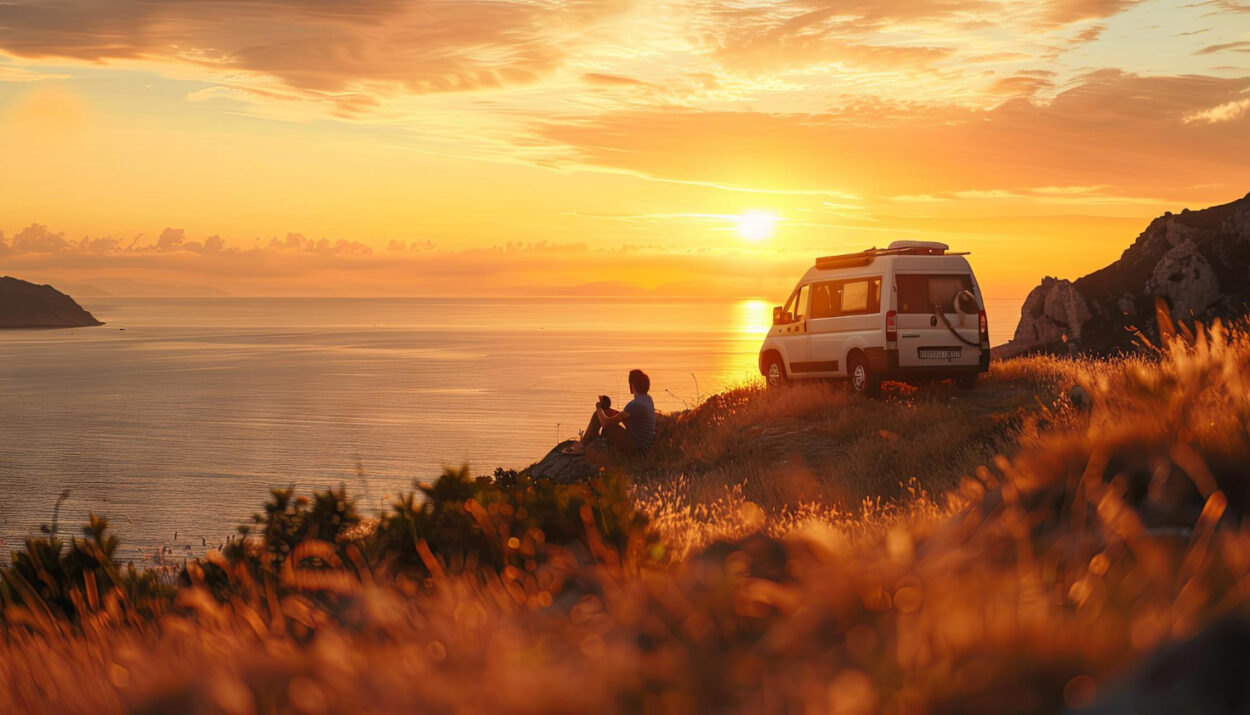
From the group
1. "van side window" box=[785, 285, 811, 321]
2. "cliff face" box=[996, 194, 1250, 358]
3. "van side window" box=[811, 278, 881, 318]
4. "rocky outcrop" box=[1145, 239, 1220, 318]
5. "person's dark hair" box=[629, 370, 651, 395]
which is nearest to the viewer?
"person's dark hair" box=[629, 370, 651, 395]

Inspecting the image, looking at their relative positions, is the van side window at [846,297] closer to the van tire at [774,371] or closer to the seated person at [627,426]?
the van tire at [774,371]

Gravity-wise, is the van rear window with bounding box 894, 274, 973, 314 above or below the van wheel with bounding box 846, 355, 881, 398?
above

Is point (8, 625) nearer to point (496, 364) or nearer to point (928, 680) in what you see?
point (928, 680)

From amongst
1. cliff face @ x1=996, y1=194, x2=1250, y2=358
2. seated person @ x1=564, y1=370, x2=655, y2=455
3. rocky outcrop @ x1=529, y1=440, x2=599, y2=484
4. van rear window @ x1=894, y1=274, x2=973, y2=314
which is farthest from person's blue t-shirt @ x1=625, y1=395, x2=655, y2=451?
→ cliff face @ x1=996, y1=194, x2=1250, y2=358

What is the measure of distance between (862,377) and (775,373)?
314 cm

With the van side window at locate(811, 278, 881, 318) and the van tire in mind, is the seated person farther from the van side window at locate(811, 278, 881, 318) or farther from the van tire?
the van tire

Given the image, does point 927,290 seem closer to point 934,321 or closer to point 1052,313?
point 934,321

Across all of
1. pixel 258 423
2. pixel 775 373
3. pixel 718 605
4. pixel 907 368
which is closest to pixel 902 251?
pixel 907 368

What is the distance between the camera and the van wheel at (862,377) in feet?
61.0

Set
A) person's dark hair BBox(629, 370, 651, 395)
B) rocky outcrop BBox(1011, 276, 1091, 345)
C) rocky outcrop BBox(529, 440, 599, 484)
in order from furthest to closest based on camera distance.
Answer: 1. rocky outcrop BBox(1011, 276, 1091, 345)
2. rocky outcrop BBox(529, 440, 599, 484)
3. person's dark hair BBox(629, 370, 651, 395)

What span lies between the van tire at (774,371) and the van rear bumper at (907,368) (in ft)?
10.1

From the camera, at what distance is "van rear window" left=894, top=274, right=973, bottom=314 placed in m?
18.3

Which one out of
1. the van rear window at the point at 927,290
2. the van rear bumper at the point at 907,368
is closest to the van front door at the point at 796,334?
the van rear bumper at the point at 907,368

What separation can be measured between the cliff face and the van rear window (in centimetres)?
3322
